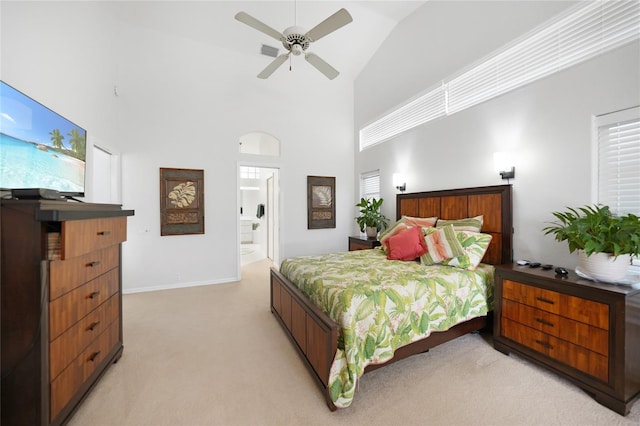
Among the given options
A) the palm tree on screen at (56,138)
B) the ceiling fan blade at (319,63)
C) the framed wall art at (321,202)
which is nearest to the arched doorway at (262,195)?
the framed wall art at (321,202)

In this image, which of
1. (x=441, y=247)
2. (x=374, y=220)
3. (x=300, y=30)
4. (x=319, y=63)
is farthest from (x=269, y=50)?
(x=441, y=247)

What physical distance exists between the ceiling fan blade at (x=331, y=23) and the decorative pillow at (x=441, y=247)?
2.32 meters

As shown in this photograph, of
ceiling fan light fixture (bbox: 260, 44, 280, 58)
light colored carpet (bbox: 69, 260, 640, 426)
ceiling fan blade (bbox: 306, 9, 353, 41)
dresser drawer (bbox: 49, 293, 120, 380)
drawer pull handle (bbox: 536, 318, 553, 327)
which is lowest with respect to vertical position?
light colored carpet (bbox: 69, 260, 640, 426)

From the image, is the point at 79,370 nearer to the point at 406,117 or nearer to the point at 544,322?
the point at 544,322

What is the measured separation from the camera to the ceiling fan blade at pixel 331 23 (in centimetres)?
234

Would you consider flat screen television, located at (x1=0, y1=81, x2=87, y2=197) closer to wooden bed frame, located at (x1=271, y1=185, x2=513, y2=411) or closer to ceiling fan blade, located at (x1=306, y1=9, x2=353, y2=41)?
wooden bed frame, located at (x1=271, y1=185, x2=513, y2=411)

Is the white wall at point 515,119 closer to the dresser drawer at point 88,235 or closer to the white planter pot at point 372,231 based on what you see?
the white planter pot at point 372,231

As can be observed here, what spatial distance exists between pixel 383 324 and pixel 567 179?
2.24 meters

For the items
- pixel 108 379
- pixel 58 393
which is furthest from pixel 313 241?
pixel 58 393

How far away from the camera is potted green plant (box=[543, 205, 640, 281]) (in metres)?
1.65

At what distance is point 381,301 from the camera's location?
181cm

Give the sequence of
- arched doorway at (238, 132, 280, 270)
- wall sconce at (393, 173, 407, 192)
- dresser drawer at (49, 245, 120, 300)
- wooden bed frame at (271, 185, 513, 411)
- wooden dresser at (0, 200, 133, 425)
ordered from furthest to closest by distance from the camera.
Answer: arched doorway at (238, 132, 280, 270)
wall sconce at (393, 173, 407, 192)
wooden bed frame at (271, 185, 513, 411)
dresser drawer at (49, 245, 120, 300)
wooden dresser at (0, 200, 133, 425)

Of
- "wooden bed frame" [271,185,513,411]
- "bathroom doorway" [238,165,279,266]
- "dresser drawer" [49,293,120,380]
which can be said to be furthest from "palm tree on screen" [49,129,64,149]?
"bathroom doorway" [238,165,279,266]

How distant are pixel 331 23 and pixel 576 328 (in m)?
3.29
